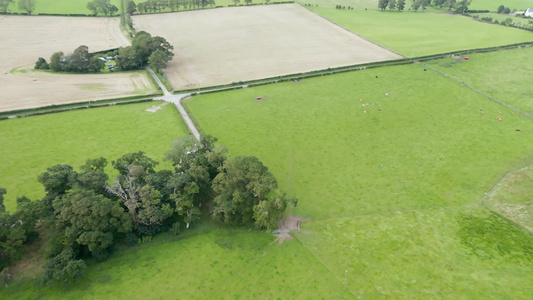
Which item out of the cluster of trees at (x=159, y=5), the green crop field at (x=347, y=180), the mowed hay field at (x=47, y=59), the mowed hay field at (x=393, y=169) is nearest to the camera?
the green crop field at (x=347, y=180)

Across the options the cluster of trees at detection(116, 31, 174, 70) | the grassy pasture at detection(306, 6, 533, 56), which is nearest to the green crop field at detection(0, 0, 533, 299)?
the grassy pasture at detection(306, 6, 533, 56)

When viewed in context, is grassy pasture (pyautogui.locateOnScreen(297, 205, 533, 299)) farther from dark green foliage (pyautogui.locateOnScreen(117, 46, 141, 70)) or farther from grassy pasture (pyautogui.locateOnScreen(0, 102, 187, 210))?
dark green foliage (pyautogui.locateOnScreen(117, 46, 141, 70))

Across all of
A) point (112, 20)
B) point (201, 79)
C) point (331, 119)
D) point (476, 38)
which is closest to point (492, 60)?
point (476, 38)

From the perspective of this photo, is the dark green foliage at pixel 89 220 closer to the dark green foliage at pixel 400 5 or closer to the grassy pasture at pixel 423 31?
the grassy pasture at pixel 423 31

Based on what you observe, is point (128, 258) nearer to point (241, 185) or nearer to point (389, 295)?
point (241, 185)

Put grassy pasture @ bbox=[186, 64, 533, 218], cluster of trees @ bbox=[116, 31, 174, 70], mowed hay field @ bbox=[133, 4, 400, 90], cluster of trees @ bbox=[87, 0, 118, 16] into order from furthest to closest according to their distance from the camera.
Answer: cluster of trees @ bbox=[87, 0, 118, 16] → mowed hay field @ bbox=[133, 4, 400, 90] → cluster of trees @ bbox=[116, 31, 174, 70] → grassy pasture @ bbox=[186, 64, 533, 218]

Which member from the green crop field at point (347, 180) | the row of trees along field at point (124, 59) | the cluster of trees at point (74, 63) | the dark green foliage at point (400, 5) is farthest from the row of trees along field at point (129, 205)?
the dark green foliage at point (400, 5)
